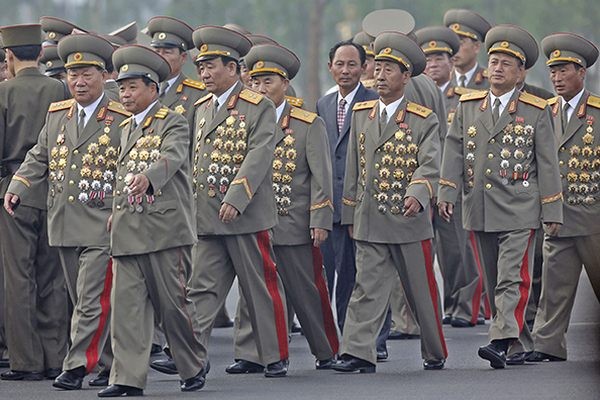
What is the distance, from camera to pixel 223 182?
13.1m

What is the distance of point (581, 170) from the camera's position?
13.6 m

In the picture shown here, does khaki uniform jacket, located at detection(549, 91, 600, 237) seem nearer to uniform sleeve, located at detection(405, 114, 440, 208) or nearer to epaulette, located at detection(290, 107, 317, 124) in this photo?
uniform sleeve, located at detection(405, 114, 440, 208)

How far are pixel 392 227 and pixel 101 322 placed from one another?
81.9 inches

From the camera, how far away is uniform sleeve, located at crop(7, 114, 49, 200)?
1286 cm

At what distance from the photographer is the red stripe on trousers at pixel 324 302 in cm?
1372

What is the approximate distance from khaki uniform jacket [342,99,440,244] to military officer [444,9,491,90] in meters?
4.38

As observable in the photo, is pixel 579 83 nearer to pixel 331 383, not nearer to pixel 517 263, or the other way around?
pixel 517 263

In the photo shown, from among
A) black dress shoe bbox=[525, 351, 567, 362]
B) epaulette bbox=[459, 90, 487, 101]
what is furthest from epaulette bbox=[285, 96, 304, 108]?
black dress shoe bbox=[525, 351, 567, 362]

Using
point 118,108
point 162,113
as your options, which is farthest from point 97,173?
point 162,113

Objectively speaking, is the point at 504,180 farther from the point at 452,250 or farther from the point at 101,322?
the point at 452,250

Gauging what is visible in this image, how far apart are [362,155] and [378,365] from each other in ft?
4.78

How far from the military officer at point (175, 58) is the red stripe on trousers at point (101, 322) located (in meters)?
2.15

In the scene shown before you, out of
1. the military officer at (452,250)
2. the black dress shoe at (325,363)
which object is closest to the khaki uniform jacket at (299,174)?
the black dress shoe at (325,363)

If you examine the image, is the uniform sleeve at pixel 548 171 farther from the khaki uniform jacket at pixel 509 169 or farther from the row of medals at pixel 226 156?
the row of medals at pixel 226 156
